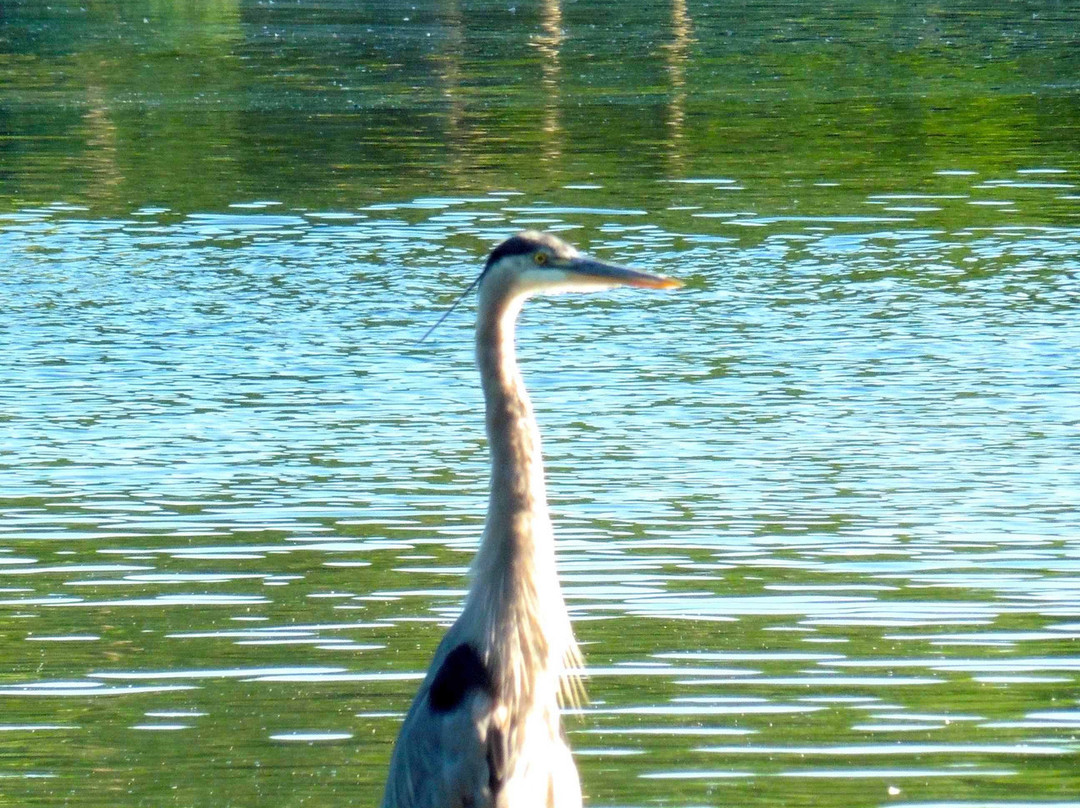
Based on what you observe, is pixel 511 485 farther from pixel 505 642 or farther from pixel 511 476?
pixel 505 642

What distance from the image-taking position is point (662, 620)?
28.0ft

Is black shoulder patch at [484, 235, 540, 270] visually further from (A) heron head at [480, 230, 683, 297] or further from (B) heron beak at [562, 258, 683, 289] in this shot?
(B) heron beak at [562, 258, 683, 289]

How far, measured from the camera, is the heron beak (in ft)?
18.9

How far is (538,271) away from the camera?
18.9ft

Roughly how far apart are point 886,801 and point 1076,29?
1227 inches

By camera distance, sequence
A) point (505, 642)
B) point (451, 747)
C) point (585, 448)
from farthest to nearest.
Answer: point (585, 448) → point (505, 642) → point (451, 747)

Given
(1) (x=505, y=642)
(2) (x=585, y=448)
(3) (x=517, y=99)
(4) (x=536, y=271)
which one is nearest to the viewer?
(1) (x=505, y=642)

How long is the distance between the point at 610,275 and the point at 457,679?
44.4 inches

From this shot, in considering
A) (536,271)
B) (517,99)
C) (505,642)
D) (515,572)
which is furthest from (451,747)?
(517,99)

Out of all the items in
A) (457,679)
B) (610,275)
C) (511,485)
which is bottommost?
(457,679)

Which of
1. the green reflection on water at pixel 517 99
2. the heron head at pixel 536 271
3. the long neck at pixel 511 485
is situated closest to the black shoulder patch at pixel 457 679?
the long neck at pixel 511 485

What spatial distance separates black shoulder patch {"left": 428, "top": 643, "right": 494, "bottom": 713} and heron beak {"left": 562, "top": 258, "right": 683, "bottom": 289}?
1020mm

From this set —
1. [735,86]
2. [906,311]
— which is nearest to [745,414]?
[906,311]

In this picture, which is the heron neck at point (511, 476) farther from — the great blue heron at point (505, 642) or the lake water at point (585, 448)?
the lake water at point (585, 448)
